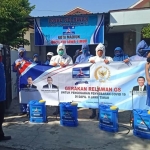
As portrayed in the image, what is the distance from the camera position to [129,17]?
→ 10.4 meters

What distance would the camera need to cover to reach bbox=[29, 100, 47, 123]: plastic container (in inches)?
194

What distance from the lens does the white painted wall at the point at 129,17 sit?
10.2m

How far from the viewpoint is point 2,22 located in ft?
33.2

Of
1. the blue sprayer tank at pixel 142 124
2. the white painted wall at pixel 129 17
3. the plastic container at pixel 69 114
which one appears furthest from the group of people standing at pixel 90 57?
the white painted wall at pixel 129 17

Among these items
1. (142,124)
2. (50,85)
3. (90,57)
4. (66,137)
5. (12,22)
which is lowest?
(66,137)

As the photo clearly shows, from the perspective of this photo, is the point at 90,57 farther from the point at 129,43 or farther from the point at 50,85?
the point at 129,43

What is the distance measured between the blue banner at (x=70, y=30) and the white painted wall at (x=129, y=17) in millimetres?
695

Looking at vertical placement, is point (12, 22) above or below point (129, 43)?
above

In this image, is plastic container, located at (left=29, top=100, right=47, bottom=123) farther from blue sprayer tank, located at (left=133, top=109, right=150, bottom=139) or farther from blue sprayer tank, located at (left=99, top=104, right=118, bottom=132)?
blue sprayer tank, located at (left=133, top=109, right=150, bottom=139)

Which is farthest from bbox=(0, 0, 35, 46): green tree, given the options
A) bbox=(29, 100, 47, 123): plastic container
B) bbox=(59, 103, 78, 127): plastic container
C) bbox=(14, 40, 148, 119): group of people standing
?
bbox=(59, 103, 78, 127): plastic container

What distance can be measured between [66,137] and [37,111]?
3.70 feet

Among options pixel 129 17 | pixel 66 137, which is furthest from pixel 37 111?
pixel 129 17

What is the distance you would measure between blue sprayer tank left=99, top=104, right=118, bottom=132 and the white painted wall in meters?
6.96

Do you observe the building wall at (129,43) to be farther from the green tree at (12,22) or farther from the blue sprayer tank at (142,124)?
the blue sprayer tank at (142,124)
